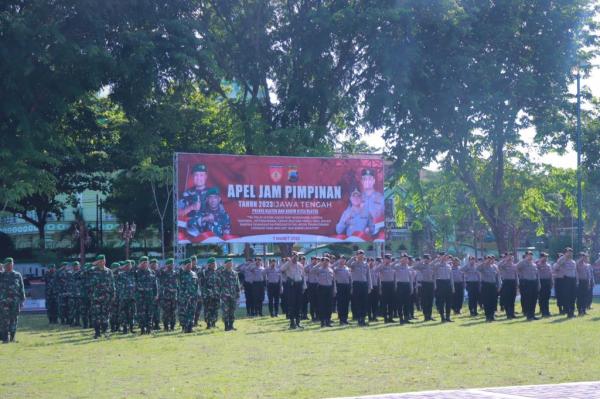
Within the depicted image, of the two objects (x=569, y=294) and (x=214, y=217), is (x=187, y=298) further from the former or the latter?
(x=569, y=294)

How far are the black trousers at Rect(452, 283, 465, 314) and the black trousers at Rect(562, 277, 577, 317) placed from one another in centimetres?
263

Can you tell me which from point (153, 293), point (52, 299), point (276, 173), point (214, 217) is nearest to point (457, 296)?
point (276, 173)

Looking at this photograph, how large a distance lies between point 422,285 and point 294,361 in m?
9.88

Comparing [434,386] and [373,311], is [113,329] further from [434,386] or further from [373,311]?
[434,386]

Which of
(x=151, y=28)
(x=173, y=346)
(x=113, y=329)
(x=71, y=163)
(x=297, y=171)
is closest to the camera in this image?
(x=173, y=346)

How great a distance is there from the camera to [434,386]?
10.9 meters

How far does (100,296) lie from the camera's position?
62.3 ft

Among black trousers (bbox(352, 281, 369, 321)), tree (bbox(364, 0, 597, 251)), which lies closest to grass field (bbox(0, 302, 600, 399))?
black trousers (bbox(352, 281, 369, 321))

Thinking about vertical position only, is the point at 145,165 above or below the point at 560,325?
above

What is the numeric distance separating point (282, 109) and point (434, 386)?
27126 mm

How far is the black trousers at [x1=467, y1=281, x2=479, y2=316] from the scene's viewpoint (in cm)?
2486

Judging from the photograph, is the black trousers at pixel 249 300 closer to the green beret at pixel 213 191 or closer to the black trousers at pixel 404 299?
the green beret at pixel 213 191

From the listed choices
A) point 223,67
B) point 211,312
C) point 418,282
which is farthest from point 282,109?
point 211,312

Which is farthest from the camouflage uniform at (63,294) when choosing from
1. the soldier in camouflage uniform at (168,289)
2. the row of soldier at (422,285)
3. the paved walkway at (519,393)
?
the paved walkway at (519,393)
